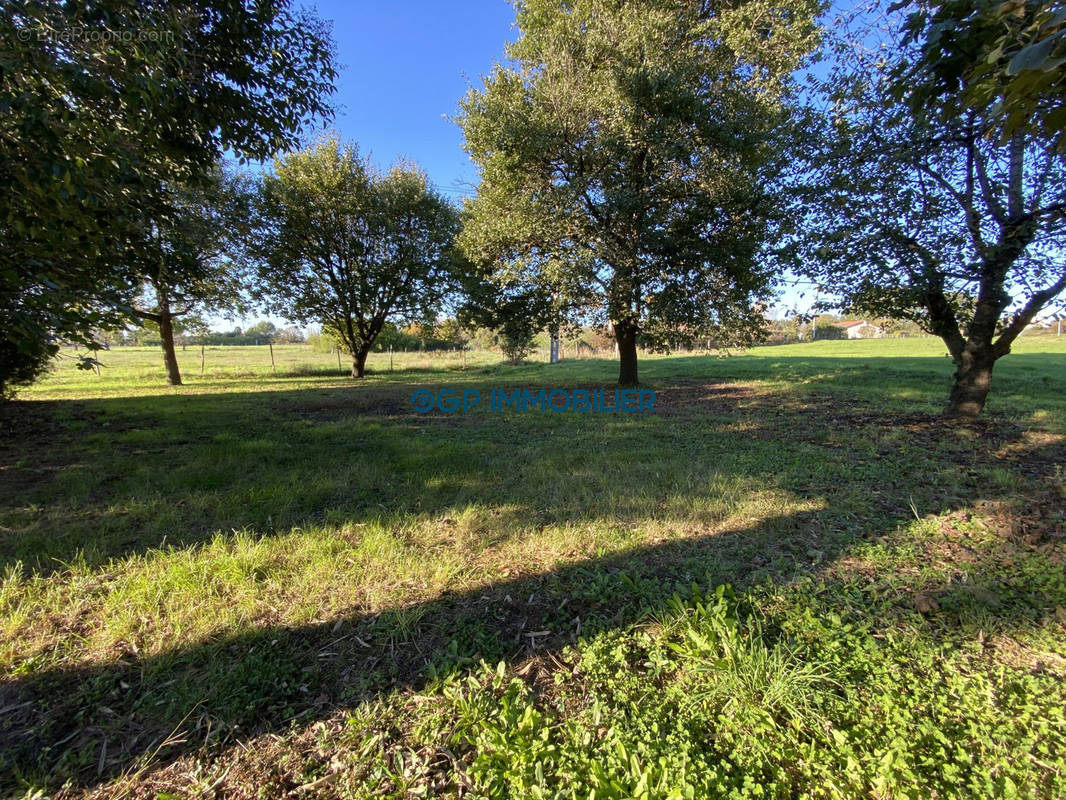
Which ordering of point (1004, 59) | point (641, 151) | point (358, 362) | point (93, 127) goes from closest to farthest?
1. point (1004, 59)
2. point (93, 127)
3. point (641, 151)
4. point (358, 362)

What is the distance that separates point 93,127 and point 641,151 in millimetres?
8336

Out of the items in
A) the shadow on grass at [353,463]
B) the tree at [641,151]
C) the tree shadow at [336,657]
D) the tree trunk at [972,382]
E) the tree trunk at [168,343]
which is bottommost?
the tree shadow at [336,657]

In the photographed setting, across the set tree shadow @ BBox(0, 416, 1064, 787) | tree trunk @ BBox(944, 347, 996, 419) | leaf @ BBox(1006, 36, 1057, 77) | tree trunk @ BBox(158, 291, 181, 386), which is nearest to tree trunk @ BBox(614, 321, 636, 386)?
tree trunk @ BBox(944, 347, 996, 419)

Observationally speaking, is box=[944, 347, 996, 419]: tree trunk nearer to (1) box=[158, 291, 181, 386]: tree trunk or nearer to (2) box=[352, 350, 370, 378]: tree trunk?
(2) box=[352, 350, 370, 378]: tree trunk

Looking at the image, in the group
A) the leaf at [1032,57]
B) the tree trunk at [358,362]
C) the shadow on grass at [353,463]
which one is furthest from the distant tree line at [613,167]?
the tree trunk at [358,362]

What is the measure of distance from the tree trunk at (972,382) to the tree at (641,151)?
3285 millimetres

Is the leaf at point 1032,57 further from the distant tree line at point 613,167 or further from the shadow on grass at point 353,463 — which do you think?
the shadow on grass at point 353,463

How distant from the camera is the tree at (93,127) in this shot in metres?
2.58

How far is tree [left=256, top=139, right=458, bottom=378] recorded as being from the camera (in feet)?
47.9

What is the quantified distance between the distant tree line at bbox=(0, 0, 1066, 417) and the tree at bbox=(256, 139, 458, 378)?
0.71 ft

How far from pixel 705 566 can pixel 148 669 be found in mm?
2873

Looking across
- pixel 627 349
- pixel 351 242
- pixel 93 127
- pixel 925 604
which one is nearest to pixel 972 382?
pixel 925 604

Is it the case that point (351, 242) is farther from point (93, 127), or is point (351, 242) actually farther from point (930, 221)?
point (930, 221)

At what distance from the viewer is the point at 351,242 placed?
52.1 ft
